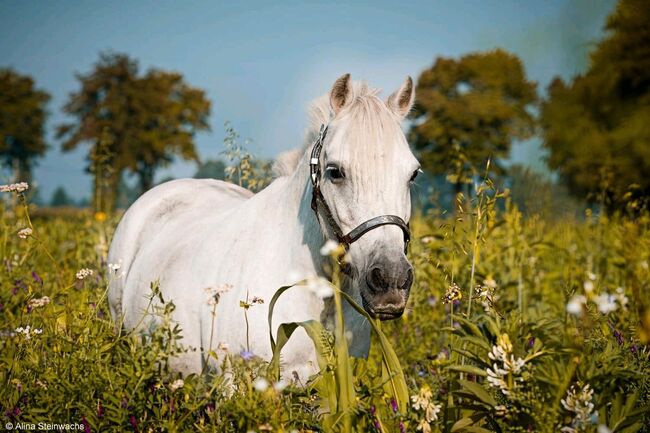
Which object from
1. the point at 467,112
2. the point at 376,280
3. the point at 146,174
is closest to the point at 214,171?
the point at 376,280

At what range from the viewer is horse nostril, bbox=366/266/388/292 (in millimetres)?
1983

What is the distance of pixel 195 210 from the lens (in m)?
3.90

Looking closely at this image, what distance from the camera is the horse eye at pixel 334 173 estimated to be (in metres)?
2.27

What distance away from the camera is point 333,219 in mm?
2311

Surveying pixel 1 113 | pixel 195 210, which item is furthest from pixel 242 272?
pixel 1 113

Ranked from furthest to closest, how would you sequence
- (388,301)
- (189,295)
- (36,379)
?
1. (189,295)
2. (36,379)
3. (388,301)

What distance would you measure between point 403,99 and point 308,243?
3.12ft

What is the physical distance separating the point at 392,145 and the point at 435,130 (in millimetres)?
42987

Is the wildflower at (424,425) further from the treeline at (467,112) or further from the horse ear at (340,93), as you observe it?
the treeline at (467,112)

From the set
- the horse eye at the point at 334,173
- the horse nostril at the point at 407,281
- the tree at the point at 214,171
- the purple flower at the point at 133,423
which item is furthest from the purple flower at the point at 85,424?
the tree at the point at 214,171

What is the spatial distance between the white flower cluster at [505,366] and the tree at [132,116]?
40477 millimetres

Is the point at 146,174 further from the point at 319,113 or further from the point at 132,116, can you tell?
the point at 319,113

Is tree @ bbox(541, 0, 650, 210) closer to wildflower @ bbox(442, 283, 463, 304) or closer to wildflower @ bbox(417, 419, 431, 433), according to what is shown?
wildflower @ bbox(442, 283, 463, 304)

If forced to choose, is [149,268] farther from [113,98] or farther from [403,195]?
[113,98]
